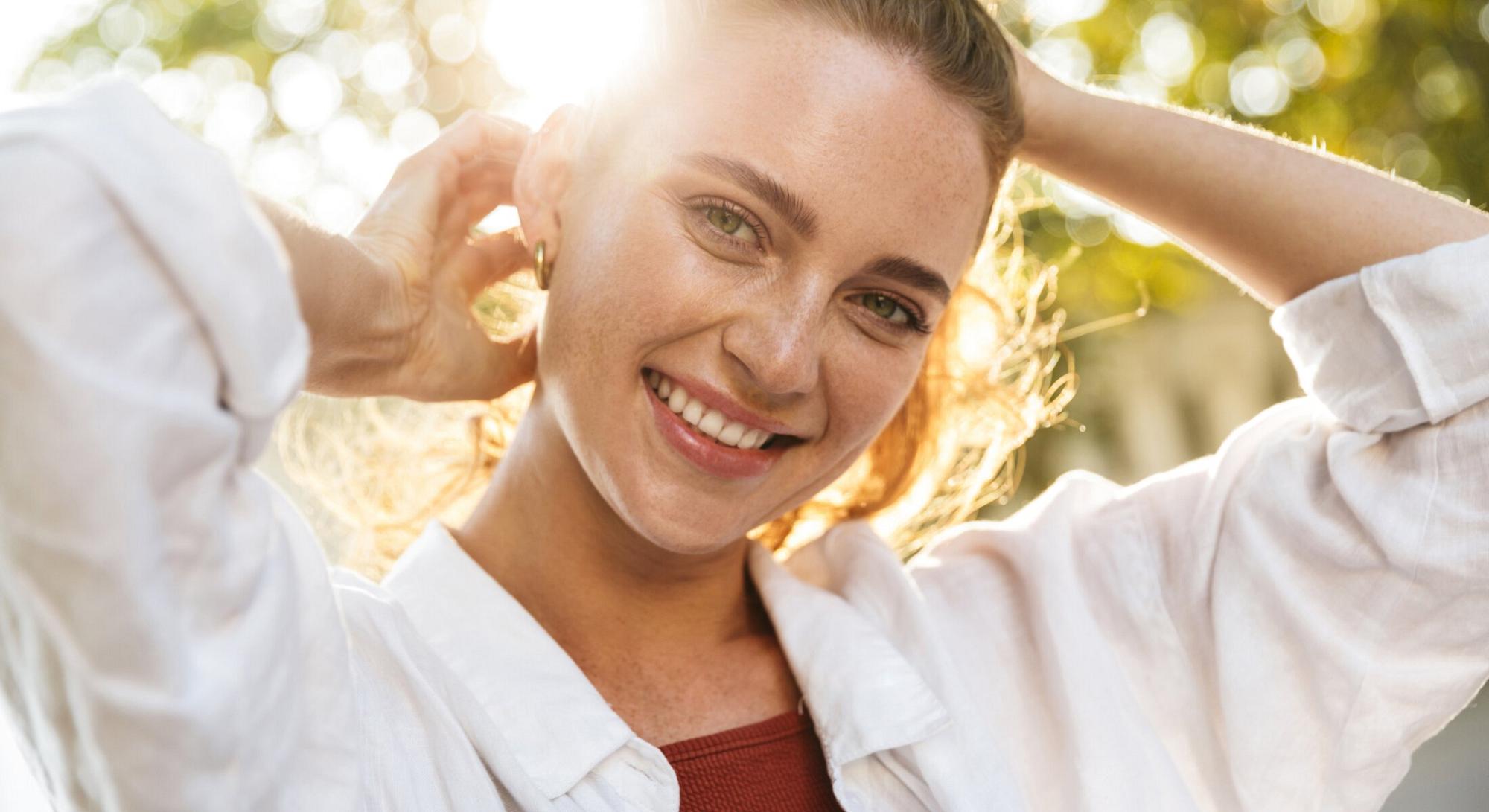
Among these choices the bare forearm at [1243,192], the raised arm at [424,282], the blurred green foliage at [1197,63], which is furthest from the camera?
the blurred green foliage at [1197,63]

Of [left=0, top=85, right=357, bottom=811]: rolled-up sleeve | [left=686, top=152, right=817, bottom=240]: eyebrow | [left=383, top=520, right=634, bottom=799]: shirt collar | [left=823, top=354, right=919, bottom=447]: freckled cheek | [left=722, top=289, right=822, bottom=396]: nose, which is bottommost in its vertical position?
[left=383, top=520, right=634, bottom=799]: shirt collar

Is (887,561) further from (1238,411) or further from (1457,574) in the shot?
(1238,411)

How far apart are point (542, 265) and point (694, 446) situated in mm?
330

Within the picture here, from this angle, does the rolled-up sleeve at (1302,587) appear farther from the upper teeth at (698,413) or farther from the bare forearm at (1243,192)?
the upper teeth at (698,413)

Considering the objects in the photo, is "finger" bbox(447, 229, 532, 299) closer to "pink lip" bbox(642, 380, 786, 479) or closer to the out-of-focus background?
"pink lip" bbox(642, 380, 786, 479)

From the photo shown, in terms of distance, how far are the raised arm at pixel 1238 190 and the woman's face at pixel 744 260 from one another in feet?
0.86

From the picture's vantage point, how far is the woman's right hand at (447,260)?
1.61 m

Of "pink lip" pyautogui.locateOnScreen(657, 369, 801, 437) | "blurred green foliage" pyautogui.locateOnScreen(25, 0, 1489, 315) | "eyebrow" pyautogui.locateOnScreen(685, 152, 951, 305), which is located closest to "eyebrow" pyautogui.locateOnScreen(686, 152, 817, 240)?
"eyebrow" pyautogui.locateOnScreen(685, 152, 951, 305)

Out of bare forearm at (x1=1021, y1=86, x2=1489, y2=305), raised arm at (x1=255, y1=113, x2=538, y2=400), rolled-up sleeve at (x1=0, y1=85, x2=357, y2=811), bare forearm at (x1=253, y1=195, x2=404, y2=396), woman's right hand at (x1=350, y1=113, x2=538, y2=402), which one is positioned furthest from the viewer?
bare forearm at (x1=1021, y1=86, x2=1489, y2=305)

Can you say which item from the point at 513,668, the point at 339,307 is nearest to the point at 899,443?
the point at 513,668

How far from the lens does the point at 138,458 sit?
0.77m

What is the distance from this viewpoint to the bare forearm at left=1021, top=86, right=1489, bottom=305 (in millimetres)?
1719

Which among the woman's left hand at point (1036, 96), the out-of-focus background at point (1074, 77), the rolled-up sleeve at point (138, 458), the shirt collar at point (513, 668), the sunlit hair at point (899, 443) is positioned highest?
the rolled-up sleeve at point (138, 458)

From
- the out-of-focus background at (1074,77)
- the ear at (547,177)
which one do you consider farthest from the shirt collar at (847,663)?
the out-of-focus background at (1074,77)
